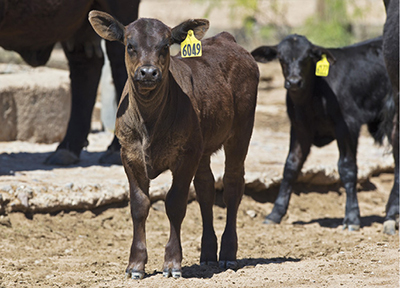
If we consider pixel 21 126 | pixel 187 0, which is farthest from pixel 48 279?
pixel 187 0

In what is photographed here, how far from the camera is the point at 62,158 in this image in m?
8.49

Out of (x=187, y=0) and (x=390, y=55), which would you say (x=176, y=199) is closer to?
(x=390, y=55)

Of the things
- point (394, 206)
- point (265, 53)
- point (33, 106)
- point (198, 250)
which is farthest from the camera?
point (33, 106)

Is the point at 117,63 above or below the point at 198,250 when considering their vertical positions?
above

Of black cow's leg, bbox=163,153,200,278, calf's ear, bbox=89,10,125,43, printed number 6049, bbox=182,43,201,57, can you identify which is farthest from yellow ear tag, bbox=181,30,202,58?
black cow's leg, bbox=163,153,200,278

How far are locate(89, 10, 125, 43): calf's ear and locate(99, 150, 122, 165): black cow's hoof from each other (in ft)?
12.5

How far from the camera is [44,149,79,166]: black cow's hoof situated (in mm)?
8461

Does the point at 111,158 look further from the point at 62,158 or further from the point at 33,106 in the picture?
the point at 33,106

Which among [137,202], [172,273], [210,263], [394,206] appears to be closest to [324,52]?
[394,206]

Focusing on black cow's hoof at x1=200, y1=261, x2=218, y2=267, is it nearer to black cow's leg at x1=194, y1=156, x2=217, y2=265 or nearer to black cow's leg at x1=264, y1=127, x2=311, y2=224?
black cow's leg at x1=194, y1=156, x2=217, y2=265

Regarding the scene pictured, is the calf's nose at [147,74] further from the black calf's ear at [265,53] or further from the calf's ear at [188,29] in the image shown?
the black calf's ear at [265,53]

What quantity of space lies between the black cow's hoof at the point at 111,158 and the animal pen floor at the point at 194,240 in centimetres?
19

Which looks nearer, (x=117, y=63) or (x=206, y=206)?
(x=206, y=206)

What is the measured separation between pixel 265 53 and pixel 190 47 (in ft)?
10.4
